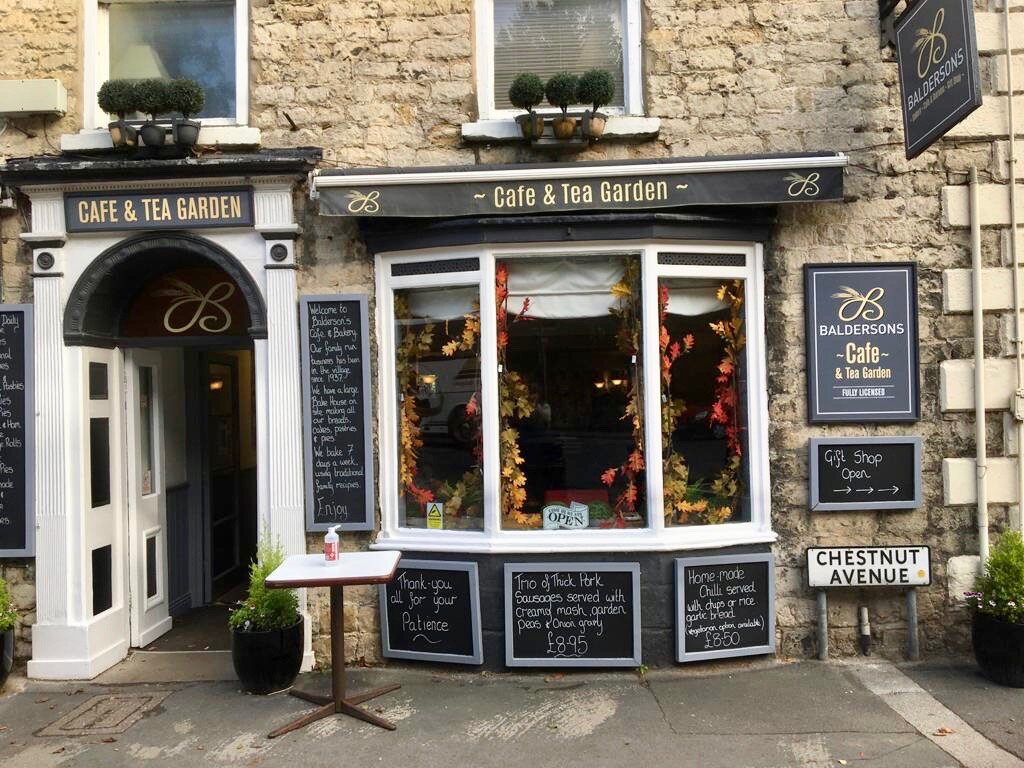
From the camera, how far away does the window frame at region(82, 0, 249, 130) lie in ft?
19.0

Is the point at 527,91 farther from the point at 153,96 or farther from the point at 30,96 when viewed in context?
the point at 30,96

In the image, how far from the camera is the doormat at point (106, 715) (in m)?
4.74

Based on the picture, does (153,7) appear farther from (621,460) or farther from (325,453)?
(621,460)

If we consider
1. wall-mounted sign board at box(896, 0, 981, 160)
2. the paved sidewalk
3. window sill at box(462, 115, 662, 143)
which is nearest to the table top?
the paved sidewalk

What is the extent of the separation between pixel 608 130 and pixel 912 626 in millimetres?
4063

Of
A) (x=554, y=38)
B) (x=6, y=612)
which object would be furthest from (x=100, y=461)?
(x=554, y=38)

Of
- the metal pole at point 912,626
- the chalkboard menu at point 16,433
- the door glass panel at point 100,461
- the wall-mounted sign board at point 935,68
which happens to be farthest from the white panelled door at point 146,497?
the wall-mounted sign board at point 935,68

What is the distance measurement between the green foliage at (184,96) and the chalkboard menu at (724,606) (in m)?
4.59

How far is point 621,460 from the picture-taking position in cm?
566

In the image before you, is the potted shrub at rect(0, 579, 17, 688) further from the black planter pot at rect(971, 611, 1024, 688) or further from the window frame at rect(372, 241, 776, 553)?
the black planter pot at rect(971, 611, 1024, 688)

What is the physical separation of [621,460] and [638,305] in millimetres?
1102

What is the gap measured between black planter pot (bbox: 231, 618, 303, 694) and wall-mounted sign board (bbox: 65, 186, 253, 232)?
111 inches

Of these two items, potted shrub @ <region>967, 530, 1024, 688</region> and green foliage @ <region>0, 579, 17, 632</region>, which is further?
green foliage @ <region>0, 579, 17, 632</region>

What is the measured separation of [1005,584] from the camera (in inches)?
201
